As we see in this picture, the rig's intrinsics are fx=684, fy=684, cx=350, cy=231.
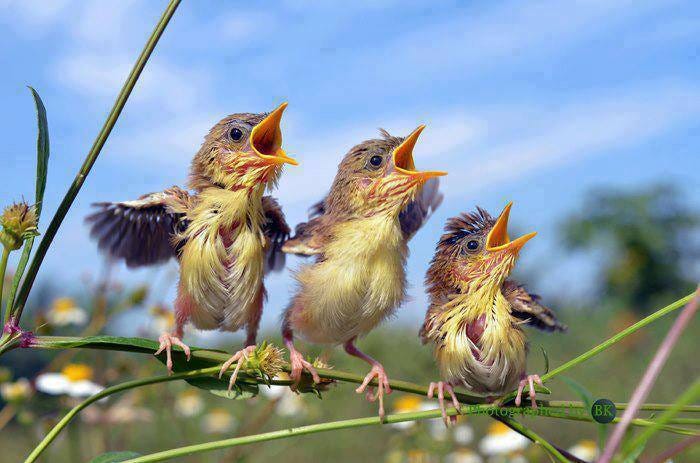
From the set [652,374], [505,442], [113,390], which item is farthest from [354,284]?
[505,442]

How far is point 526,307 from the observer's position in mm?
1452

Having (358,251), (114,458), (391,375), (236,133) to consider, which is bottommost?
(391,375)

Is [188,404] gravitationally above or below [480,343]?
below

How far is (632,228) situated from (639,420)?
34.2 ft

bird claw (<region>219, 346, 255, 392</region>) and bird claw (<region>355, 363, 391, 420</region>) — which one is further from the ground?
bird claw (<region>219, 346, 255, 392</region>)

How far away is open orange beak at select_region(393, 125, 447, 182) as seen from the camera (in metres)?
1.47

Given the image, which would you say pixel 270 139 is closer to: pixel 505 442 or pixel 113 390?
pixel 113 390

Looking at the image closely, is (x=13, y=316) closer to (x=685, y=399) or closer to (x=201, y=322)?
(x=201, y=322)

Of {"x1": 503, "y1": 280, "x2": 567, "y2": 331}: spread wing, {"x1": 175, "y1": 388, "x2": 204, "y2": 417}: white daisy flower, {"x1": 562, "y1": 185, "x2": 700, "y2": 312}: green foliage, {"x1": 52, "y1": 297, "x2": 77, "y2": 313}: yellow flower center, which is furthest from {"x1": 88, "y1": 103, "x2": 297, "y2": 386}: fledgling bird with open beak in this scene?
{"x1": 562, "y1": 185, "x2": 700, "y2": 312}: green foliage

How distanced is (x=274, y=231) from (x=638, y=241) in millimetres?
10056

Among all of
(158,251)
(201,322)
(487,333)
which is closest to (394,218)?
(487,333)

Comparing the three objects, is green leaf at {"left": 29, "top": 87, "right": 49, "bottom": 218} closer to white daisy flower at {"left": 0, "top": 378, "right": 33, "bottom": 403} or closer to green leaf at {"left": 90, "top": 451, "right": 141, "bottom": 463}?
green leaf at {"left": 90, "top": 451, "right": 141, "bottom": 463}

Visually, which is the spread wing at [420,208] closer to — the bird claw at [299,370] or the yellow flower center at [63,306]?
the bird claw at [299,370]

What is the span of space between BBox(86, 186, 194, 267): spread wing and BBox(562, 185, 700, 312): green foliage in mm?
9390
